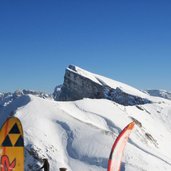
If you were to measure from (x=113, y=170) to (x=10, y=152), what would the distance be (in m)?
4.38

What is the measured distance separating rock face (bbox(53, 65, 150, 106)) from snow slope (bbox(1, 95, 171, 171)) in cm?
3446

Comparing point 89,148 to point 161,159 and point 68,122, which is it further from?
point 161,159

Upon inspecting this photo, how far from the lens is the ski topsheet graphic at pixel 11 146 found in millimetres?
11508

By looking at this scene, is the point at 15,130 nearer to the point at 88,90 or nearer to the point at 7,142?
the point at 7,142

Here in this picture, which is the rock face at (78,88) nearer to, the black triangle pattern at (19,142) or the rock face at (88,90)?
the rock face at (88,90)

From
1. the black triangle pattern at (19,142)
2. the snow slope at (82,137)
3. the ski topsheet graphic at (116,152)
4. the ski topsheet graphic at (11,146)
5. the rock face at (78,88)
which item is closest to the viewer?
the ski topsheet graphic at (116,152)

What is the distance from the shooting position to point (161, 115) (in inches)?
2237

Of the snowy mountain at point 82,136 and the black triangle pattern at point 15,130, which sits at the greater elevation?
the black triangle pattern at point 15,130

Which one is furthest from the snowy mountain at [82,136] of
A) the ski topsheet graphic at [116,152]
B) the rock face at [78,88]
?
the rock face at [78,88]

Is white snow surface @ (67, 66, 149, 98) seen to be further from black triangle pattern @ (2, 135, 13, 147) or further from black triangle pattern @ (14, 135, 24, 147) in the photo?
black triangle pattern @ (2, 135, 13, 147)

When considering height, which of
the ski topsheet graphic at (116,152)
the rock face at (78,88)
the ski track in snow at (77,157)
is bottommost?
the rock face at (78,88)

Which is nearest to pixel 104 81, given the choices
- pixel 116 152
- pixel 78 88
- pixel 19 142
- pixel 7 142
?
pixel 78 88

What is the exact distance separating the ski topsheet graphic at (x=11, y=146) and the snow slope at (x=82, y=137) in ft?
60.2

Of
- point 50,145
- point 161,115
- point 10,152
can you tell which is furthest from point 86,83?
point 10,152
